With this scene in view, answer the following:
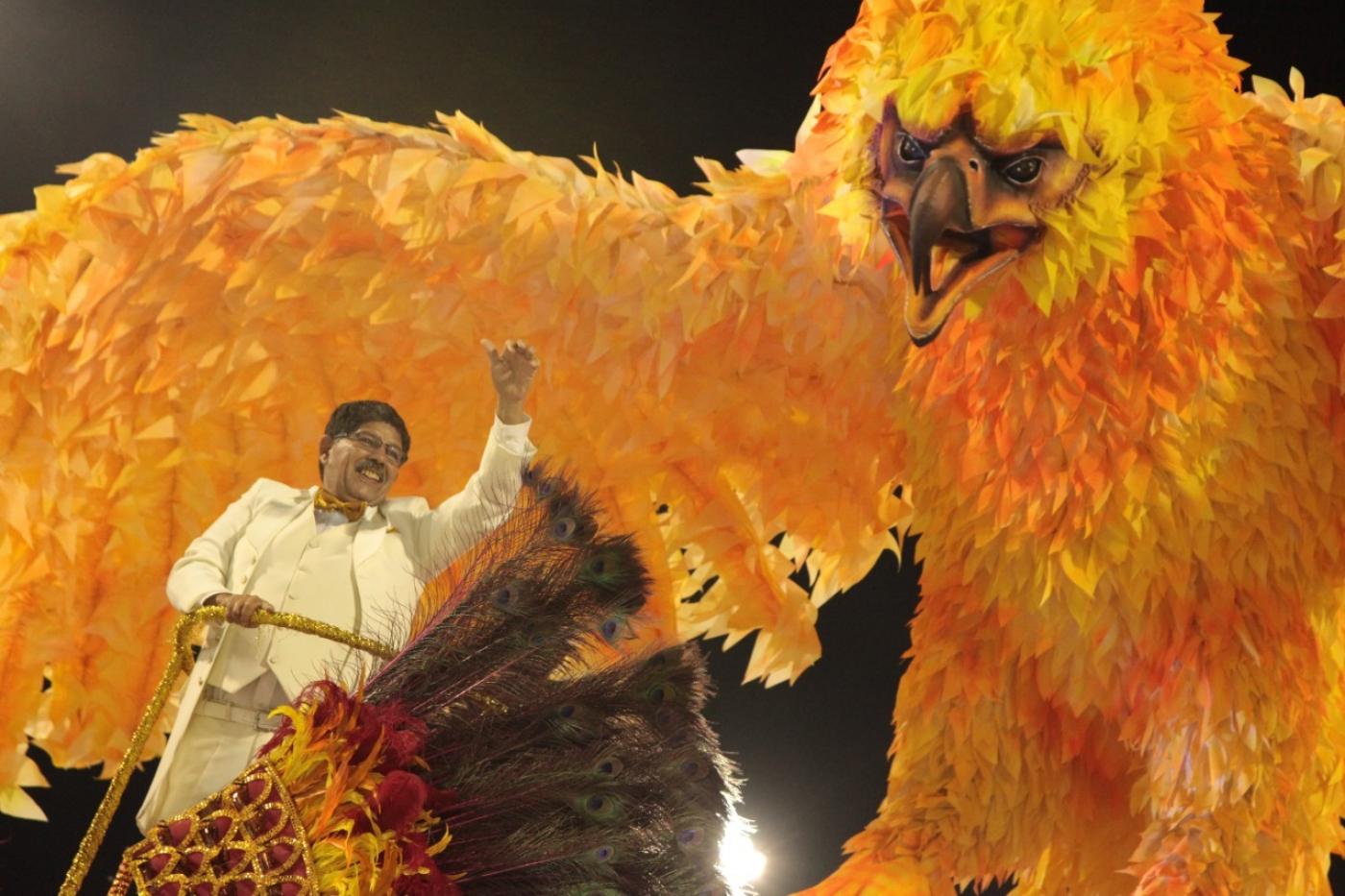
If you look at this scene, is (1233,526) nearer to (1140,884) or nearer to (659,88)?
(1140,884)

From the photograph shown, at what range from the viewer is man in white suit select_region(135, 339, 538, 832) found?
1258mm

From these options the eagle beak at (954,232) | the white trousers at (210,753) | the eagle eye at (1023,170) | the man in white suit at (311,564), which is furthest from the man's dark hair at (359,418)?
the eagle eye at (1023,170)

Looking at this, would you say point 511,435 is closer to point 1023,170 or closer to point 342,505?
point 342,505

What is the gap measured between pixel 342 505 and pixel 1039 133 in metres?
0.71

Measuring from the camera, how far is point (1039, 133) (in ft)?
4.40

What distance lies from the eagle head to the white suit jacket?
41cm

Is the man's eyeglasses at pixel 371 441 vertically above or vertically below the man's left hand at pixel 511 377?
below

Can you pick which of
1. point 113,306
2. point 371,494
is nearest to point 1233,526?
point 371,494

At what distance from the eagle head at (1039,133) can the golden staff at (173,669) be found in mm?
598

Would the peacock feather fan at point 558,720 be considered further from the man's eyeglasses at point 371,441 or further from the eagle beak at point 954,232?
the eagle beak at point 954,232

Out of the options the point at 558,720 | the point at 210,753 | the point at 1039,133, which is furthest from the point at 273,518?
the point at 1039,133

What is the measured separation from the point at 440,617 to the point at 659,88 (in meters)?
1.08

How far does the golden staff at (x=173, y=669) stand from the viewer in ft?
3.40

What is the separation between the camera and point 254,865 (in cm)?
87
